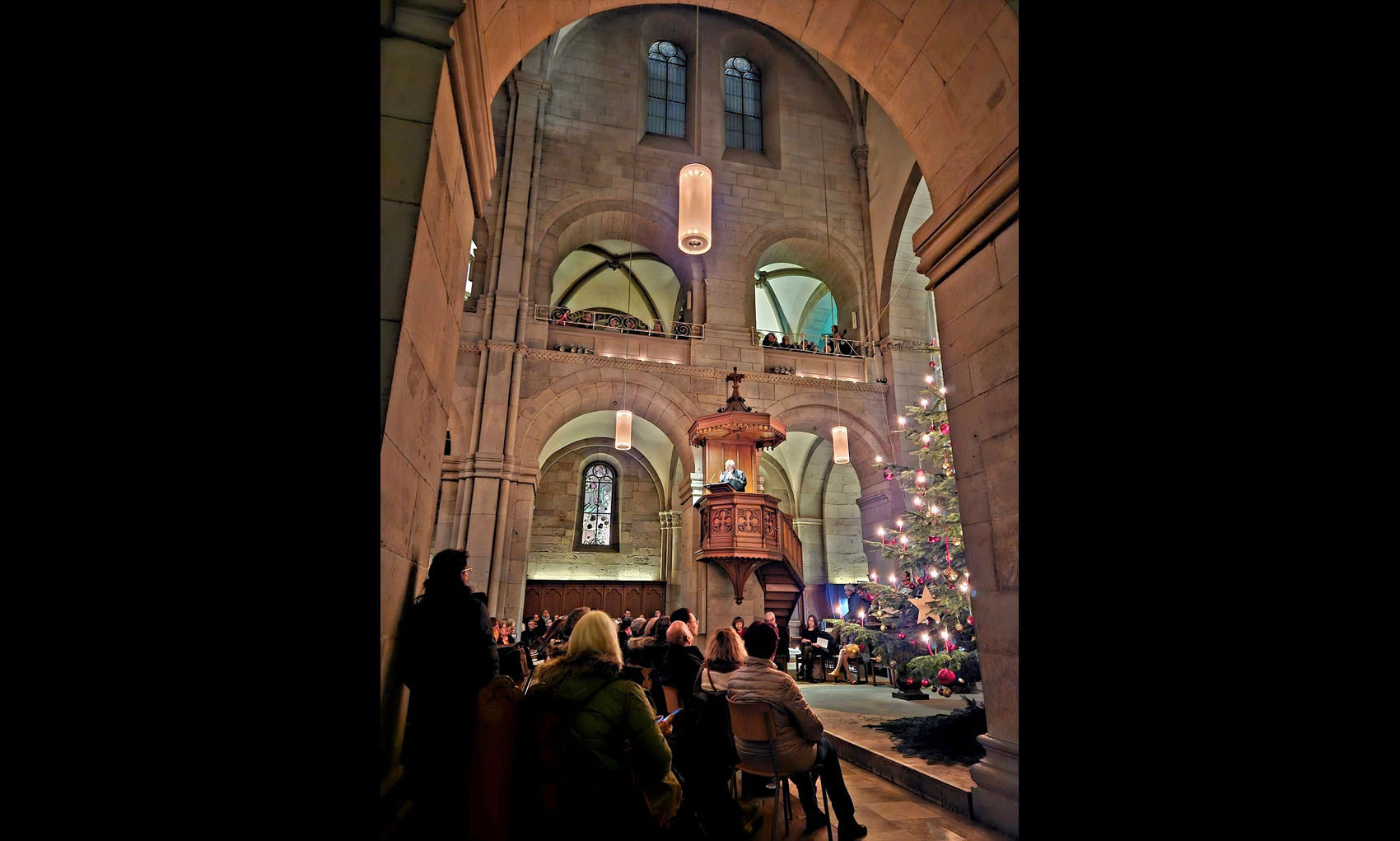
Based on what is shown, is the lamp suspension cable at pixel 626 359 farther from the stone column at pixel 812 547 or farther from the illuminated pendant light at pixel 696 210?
the stone column at pixel 812 547

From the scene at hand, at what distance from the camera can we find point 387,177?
2.19m

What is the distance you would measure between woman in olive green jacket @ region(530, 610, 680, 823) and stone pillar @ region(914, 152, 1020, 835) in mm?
1542

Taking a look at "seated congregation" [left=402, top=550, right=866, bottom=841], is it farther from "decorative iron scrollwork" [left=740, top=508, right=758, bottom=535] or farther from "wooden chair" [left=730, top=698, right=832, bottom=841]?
"decorative iron scrollwork" [left=740, top=508, right=758, bottom=535]

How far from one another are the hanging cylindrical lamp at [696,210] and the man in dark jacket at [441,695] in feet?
18.3

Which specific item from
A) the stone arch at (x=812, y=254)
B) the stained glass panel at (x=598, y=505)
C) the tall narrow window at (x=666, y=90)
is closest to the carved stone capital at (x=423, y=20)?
the stone arch at (x=812, y=254)

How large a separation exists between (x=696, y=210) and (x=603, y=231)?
700 centimetres

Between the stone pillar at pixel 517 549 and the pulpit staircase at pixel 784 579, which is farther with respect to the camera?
the pulpit staircase at pixel 784 579

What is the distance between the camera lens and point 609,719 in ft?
7.88

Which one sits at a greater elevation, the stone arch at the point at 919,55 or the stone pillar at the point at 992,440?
the stone arch at the point at 919,55

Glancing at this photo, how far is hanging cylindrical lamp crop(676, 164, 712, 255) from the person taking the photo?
7.41 metres

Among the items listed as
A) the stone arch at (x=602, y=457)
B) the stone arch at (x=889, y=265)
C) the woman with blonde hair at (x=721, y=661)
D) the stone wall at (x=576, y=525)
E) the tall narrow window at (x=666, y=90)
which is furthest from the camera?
the stone arch at (x=602, y=457)

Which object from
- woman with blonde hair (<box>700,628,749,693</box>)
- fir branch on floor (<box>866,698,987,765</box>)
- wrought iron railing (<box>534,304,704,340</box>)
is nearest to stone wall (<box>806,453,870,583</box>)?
wrought iron railing (<box>534,304,704,340</box>)

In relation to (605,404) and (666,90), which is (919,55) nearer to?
(605,404)

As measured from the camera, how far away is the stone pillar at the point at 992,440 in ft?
9.85
